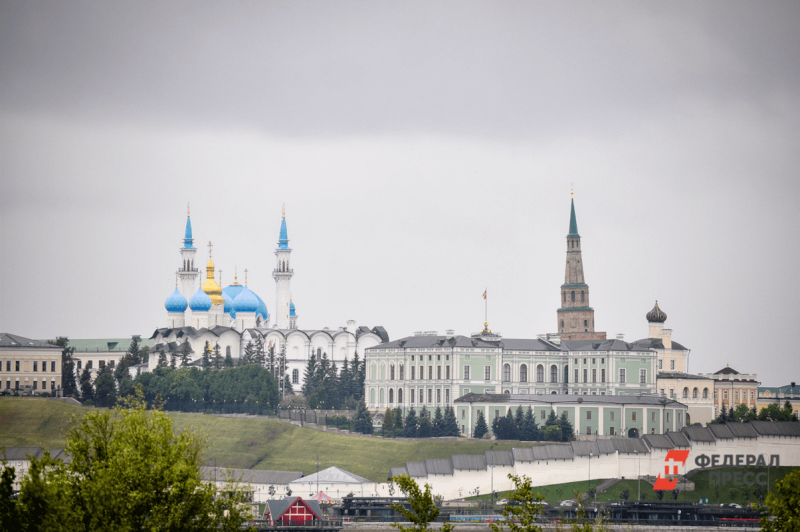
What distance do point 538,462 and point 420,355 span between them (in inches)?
1215

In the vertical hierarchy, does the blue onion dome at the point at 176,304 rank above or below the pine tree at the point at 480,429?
above

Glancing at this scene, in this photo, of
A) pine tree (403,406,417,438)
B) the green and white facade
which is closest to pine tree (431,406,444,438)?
pine tree (403,406,417,438)

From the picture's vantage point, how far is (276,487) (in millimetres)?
93688

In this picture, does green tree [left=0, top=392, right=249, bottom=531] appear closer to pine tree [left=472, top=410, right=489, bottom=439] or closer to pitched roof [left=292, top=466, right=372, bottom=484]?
pitched roof [left=292, top=466, right=372, bottom=484]

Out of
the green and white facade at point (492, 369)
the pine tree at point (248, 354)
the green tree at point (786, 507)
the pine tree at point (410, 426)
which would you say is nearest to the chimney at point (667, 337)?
the green and white facade at point (492, 369)

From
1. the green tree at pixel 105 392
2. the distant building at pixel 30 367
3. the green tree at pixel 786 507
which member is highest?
the distant building at pixel 30 367

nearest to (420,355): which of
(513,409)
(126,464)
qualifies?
(513,409)

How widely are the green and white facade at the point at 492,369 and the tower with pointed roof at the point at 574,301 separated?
17809 mm

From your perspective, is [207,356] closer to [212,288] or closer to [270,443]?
[212,288]

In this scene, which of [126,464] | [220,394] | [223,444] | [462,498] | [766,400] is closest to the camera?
[126,464]

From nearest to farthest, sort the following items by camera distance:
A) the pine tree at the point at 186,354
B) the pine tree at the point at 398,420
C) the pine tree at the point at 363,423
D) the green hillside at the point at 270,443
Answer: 1. the green hillside at the point at 270,443
2. the pine tree at the point at 398,420
3. the pine tree at the point at 363,423
4. the pine tree at the point at 186,354

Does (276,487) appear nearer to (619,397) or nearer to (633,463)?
(633,463)

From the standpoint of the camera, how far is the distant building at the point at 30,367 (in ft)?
445

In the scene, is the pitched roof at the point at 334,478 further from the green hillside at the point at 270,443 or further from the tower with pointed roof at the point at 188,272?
the tower with pointed roof at the point at 188,272
